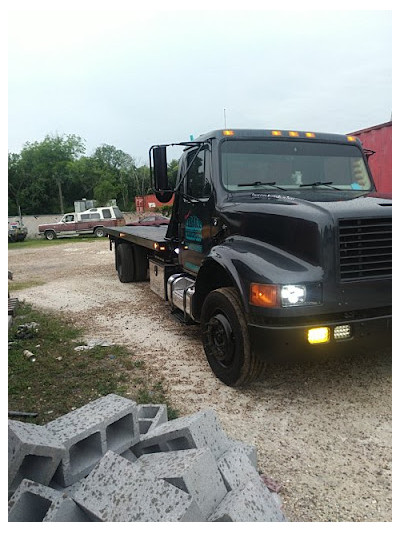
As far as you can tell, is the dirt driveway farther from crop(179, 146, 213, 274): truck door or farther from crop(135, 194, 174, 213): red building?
crop(135, 194, 174, 213): red building

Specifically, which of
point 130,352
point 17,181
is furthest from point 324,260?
point 17,181

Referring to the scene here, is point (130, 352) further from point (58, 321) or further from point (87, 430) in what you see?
point (87, 430)

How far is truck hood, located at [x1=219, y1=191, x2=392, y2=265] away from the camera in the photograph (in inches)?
124

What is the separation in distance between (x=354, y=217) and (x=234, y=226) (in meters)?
1.16

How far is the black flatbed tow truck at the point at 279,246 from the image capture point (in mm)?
3137

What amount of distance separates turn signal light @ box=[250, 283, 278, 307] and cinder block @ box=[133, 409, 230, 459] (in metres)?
0.90

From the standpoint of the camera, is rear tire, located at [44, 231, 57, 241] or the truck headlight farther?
rear tire, located at [44, 231, 57, 241]

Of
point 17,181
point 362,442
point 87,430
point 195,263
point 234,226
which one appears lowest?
point 362,442

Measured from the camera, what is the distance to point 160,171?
15.2 feet

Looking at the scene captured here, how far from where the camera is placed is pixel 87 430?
2426 millimetres

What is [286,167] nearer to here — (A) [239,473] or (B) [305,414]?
(B) [305,414]

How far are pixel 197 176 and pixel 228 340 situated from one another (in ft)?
6.55

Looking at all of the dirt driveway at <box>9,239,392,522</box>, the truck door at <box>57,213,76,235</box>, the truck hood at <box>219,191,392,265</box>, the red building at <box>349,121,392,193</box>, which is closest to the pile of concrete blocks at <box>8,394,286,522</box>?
the dirt driveway at <box>9,239,392,522</box>

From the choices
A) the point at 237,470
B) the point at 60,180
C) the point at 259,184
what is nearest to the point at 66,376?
the point at 237,470
